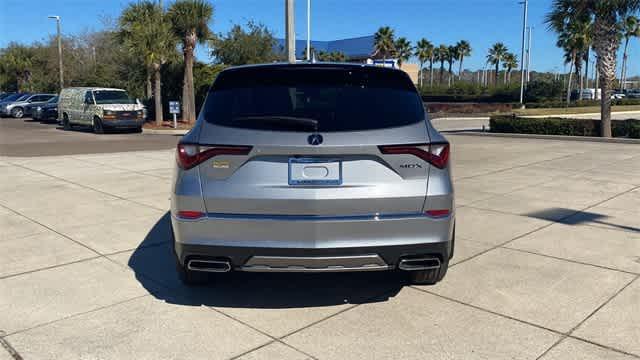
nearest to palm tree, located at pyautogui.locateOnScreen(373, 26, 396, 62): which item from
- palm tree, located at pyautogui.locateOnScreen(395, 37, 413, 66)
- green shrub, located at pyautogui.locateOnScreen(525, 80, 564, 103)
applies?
palm tree, located at pyautogui.locateOnScreen(395, 37, 413, 66)

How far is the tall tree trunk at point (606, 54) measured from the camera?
18141 millimetres

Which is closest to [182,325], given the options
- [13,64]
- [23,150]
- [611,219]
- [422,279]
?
[422,279]

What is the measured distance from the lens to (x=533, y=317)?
3.97 meters

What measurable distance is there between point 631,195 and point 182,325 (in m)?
7.59

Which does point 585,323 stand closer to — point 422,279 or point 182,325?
point 422,279

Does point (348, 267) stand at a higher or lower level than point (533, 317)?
higher

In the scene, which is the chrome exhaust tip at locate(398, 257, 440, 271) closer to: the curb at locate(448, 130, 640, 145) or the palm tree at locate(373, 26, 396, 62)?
the curb at locate(448, 130, 640, 145)

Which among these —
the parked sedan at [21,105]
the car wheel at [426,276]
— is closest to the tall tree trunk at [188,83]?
the parked sedan at [21,105]

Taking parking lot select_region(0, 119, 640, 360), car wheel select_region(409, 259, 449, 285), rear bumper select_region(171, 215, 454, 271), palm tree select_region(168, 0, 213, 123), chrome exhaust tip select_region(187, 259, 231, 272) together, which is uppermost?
palm tree select_region(168, 0, 213, 123)

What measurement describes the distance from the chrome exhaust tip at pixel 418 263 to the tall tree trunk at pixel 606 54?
17.1 meters

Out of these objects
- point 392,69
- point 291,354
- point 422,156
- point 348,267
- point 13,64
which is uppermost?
point 13,64

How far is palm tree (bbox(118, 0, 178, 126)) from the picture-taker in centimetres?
2569

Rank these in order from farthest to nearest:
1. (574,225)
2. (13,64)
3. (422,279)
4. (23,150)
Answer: (13,64), (23,150), (574,225), (422,279)

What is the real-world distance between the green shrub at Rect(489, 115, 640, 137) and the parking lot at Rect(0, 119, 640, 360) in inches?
483
